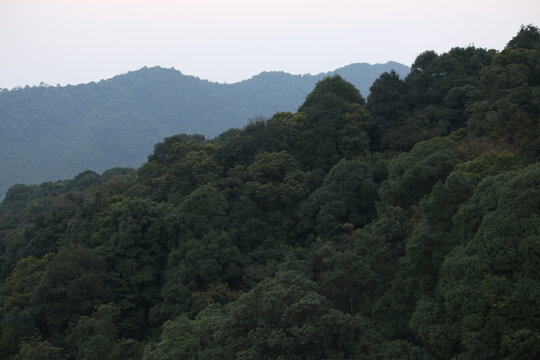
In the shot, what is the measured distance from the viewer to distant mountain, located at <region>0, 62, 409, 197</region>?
78.2m

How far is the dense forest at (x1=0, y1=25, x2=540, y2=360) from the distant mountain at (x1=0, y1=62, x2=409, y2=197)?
50.4 meters

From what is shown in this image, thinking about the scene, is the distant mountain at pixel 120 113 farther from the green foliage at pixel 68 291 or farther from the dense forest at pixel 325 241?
the green foliage at pixel 68 291

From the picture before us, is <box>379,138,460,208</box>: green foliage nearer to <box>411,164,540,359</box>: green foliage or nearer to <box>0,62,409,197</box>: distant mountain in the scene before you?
<box>411,164,540,359</box>: green foliage

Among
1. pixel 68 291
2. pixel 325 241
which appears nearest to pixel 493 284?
pixel 325 241

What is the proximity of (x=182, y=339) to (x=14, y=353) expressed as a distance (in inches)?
294

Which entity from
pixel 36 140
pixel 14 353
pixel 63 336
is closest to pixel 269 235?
pixel 63 336

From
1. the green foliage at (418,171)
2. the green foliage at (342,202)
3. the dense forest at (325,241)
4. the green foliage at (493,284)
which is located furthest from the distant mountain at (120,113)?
the green foliage at (493,284)

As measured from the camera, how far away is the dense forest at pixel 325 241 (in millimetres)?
9891

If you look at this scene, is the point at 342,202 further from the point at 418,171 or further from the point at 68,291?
the point at 68,291

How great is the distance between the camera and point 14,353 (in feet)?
51.2

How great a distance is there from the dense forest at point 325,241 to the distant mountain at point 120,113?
50.4m

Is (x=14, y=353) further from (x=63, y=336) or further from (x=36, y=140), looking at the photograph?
(x=36, y=140)

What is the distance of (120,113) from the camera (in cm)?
9500

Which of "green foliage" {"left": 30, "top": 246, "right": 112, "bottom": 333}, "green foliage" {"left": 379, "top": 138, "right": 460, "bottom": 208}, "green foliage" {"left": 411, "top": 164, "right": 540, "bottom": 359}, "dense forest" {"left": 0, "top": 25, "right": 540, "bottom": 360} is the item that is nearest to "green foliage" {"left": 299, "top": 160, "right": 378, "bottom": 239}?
"dense forest" {"left": 0, "top": 25, "right": 540, "bottom": 360}
